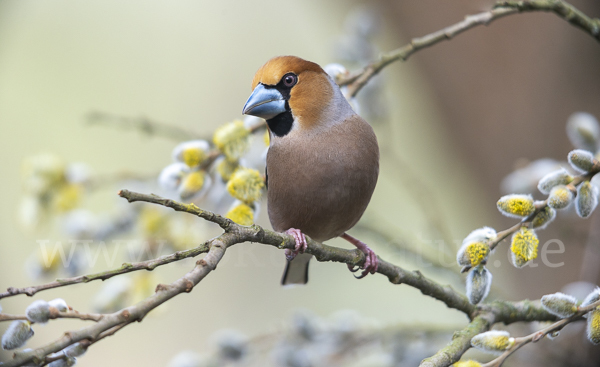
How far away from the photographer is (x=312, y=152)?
2193 mm

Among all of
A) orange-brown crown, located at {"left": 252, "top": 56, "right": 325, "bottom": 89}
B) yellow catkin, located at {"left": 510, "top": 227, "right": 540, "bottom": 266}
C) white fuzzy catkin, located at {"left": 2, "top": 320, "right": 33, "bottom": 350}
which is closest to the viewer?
white fuzzy catkin, located at {"left": 2, "top": 320, "right": 33, "bottom": 350}

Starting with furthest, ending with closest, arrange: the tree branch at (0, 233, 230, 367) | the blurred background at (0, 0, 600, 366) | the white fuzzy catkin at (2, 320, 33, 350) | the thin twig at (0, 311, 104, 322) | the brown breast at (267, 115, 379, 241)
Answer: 1. the blurred background at (0, 0, 600, 366)
2. the brown breast at (267, 115, 379, 241)
3. the white fuzzy catkin at (2, 320, 33, 350)
4. the thin twig at (0, 311, 104, 322)
5. the tree branch at (0, 233, 230, 367)

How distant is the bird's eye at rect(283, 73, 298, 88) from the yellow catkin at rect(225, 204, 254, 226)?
585 mm

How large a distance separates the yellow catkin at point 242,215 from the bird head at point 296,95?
1.34 ft

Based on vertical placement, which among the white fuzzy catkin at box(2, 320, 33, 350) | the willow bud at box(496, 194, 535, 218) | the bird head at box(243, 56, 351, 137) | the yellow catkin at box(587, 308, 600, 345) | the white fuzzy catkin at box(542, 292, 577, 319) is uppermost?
the bird head at box(243, 56, 351, 137)

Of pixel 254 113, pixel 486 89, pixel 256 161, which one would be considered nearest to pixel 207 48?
pixel 486 89

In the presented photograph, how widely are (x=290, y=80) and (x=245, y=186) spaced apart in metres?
0.54

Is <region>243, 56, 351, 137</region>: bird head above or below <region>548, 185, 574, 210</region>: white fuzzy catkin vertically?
above

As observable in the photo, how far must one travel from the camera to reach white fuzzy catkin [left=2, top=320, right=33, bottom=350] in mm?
1396

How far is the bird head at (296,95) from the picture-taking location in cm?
227

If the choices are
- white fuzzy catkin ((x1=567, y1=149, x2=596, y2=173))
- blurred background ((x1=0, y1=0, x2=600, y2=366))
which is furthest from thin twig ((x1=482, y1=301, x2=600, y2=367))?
blurred background ((x1=0, y1=0, x2=600, y2=366))

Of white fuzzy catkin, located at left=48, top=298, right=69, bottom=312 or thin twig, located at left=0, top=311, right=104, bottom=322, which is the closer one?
thin twig, located at left=0, top=311, right=104, bottom=322

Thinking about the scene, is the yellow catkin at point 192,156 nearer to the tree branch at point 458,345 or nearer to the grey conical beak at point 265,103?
the grey conical beak at point 265,103

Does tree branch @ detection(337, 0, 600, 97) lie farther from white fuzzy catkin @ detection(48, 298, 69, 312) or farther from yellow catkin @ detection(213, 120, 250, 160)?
white fuzzy catkin @ detection(48, 298, 69, 312)
